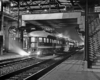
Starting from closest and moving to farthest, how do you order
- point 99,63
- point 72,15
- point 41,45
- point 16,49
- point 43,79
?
point 43,79
point 99,63
point 72,15
point 41,45
point 16,49

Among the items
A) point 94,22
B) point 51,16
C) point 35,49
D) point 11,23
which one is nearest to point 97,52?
point 94,22

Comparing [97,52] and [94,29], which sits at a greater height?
[94,29]

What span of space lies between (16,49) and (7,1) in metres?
11.6

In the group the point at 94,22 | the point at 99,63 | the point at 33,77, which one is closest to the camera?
the point at 33,77

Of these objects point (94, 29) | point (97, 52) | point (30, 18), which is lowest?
point (97, 52)

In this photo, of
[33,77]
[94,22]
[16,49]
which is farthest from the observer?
[16,49]

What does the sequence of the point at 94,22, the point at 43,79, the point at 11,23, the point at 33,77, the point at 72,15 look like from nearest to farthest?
the point at 43,79 → the point at 33,77 → the point at 94,22 → the point at 72,15 → the point at 11,23

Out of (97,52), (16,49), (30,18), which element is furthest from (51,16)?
(16,49)

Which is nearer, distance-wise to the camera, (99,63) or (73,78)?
(73,78)

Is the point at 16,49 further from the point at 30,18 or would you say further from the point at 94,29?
the point at 94,29

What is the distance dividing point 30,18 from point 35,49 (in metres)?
5.03

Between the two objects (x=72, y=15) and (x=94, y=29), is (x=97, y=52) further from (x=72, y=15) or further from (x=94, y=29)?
(x=72, y=15)

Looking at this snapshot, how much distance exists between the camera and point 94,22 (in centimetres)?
1806

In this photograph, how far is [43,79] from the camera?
8.89 metres
